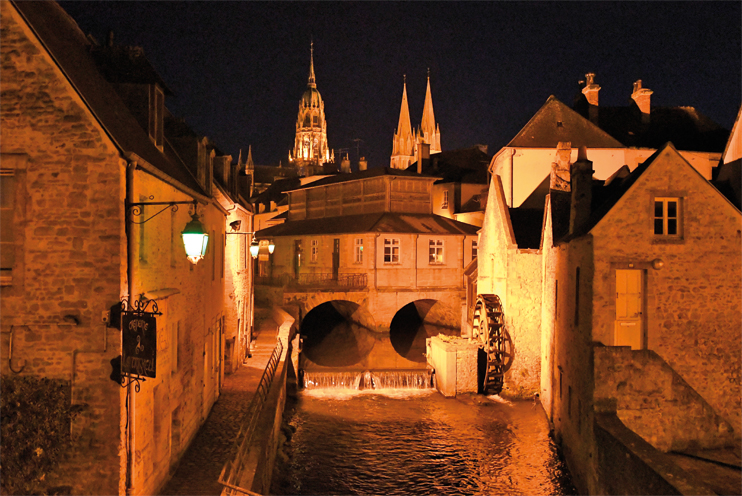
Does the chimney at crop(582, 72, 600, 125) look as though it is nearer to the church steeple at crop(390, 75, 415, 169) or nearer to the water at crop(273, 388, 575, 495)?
the water at crop(273, 388, 575, 495)

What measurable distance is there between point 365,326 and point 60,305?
1110 inches

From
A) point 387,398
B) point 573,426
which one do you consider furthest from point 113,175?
point 387,398

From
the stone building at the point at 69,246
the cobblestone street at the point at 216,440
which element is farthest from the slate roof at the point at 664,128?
the stone building at the point at 69,246

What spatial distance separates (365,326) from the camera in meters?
35.0

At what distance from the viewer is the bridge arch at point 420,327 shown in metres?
31.7

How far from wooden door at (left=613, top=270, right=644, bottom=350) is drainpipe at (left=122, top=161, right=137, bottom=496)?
9.56m

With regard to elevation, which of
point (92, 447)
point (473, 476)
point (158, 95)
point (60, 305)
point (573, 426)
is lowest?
point (473, 476)

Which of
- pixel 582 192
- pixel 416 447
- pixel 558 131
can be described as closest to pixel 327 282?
pixel 558 131

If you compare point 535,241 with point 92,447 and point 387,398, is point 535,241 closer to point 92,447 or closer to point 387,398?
point 387,398

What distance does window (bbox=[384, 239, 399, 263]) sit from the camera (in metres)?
33.2

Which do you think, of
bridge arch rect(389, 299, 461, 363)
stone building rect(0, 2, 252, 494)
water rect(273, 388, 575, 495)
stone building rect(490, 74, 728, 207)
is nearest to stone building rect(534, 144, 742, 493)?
water rect(273, 388, 575, 495)

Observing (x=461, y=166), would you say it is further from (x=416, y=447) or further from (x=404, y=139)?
(x=404, y=139)

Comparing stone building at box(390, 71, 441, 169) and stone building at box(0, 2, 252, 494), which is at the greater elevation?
stone building at box(390, 71, 441, 169)

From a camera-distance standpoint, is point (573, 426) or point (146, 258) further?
point (573, 426)
